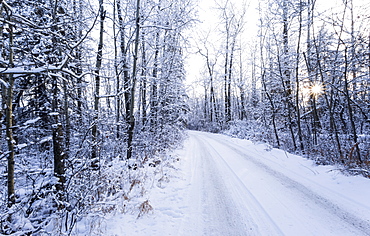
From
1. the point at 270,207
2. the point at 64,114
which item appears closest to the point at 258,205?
the point at 270,207

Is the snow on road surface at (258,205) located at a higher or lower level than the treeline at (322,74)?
lower

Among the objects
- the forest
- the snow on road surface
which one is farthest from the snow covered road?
the forest

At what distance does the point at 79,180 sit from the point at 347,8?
9.39m

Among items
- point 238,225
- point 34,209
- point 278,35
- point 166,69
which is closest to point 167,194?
point 238,225

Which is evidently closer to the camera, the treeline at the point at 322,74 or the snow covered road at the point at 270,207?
the snow covered road at the point at 270,207

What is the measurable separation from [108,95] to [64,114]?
71.5 inches

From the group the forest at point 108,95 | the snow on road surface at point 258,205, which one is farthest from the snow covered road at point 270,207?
the forest at point 108,95

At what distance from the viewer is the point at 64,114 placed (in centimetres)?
499

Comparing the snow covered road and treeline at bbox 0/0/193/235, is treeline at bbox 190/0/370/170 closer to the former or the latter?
the snow covered road

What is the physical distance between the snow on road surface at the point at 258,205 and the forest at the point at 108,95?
1.47 ft

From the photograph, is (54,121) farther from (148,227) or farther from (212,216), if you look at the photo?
(212,216)

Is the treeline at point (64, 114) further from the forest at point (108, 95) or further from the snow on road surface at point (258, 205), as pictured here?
the snow on road surface at point (258, 205)

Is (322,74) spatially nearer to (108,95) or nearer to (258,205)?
(258,205)

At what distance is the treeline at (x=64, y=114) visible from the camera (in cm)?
259
